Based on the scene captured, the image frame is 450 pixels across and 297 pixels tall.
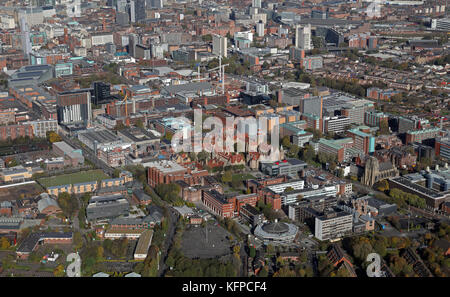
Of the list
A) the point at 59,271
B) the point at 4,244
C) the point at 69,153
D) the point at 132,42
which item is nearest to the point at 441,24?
the point at 132,42

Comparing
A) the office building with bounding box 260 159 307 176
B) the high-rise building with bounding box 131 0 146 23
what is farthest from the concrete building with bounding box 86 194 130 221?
the high-rise building with bounding box 131 0 146 23

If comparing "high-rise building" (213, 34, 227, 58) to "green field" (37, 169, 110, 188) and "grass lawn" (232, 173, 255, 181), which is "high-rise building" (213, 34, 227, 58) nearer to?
"grass lawn" (232, 173, 255, 181)

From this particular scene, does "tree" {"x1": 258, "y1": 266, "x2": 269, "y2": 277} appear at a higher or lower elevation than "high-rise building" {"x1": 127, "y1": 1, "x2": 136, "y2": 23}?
lower

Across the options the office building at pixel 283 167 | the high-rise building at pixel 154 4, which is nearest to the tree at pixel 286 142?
the office building at pixel 283 167

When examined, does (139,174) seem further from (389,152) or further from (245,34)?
(245,34)

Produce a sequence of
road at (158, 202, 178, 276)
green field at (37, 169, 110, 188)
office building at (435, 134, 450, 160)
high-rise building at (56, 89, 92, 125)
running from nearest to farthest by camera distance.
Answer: road at (158, 202, 178, 276) < green field at (37, 169, 110, 188) < office building at (435, 134, 450, 160) < high-rise building at (56, 89, 92, 125)

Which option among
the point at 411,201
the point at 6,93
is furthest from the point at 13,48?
the point at 411,201

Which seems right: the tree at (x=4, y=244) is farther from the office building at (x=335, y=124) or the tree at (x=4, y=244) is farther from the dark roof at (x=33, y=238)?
the office building at (x=335, y=124)
